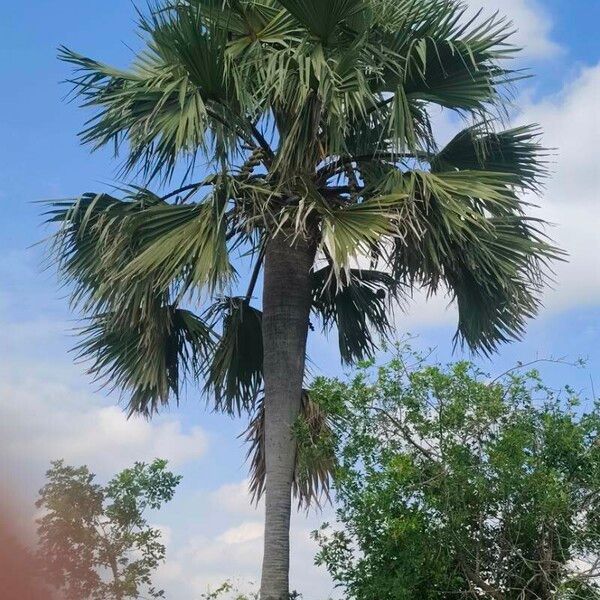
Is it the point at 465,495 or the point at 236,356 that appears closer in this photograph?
the point at 465,495

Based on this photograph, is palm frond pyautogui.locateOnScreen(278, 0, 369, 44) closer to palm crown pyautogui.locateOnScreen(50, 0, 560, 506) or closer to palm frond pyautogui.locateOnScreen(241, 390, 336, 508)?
palm crown pyautogui.locateOnScreen(50, 0, 560, 506)

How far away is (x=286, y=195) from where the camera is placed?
30.3 ft

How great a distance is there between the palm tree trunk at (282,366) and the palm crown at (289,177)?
31cm

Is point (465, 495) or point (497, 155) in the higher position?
point (497, 155)

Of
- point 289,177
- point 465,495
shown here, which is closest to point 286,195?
point 289,177

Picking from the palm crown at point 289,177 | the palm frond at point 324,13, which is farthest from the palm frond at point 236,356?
the palm frond at point 324,13

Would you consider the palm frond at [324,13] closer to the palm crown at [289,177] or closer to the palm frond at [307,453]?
the palm crown at [289,177]

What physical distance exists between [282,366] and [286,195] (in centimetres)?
166

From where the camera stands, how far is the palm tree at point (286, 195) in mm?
8875

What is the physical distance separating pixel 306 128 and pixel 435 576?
164 inches

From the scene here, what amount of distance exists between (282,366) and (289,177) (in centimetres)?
183

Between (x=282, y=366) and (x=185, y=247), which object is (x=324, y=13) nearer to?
(x=185, y=247)

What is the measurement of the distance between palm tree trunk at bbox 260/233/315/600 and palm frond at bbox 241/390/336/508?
0.58 feet

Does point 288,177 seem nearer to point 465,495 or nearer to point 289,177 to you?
point 289,177
